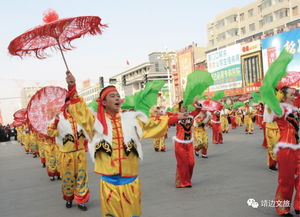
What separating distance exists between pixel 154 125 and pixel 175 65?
5066cm

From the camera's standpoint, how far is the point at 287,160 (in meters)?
4.50

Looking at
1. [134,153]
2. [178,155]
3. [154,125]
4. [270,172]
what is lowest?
[270,172]

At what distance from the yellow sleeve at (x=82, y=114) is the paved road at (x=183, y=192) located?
256cm

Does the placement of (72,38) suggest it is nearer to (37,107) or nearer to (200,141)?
(37,107)

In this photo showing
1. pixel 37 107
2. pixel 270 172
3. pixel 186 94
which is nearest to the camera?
pixel 186 94

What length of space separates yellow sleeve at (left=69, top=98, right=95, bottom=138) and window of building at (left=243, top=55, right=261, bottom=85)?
36173 mm

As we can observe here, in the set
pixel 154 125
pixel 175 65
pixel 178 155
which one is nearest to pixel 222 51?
pixel 175 65

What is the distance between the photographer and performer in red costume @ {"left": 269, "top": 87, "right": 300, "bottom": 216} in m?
4.50

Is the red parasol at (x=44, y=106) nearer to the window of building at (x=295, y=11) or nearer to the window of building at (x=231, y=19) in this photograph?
the window of building at (x=295, y=11)

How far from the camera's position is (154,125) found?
365cm

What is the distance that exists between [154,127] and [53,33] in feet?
4.47

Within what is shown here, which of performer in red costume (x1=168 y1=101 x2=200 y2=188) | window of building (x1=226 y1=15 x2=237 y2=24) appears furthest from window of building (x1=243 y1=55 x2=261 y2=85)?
performer in red costume (x1=168 y1=101 x2=200 y2=188)

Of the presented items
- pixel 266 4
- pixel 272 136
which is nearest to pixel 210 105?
pixel 272 136

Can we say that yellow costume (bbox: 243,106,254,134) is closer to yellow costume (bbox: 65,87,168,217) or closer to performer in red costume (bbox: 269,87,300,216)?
performer in red costume (bbox: 269,87,300,216)
